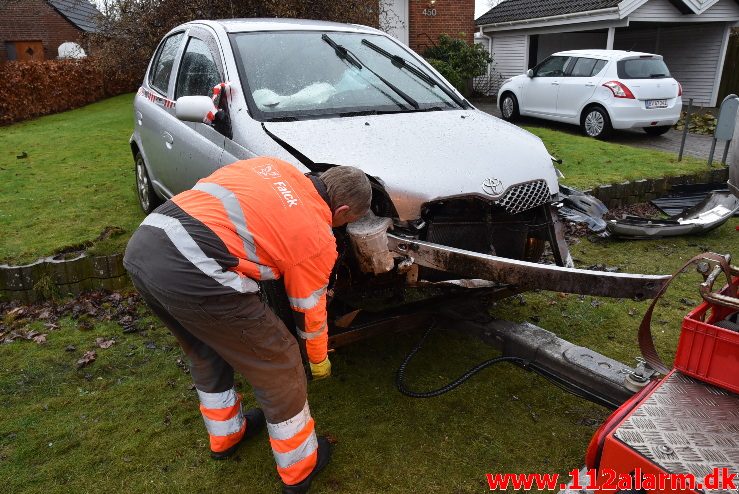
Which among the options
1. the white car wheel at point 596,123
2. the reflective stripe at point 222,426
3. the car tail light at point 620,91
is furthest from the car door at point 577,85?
the reflective stripe at point 222,426

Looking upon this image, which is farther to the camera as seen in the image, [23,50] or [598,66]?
[23,50]

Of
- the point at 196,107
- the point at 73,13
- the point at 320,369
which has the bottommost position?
the point at 320,369

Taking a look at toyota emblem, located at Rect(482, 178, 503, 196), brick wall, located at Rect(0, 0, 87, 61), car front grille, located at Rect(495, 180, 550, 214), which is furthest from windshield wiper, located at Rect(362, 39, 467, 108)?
brick wall, located at Rect(0, 0, 87, 61)

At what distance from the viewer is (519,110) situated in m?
13.2

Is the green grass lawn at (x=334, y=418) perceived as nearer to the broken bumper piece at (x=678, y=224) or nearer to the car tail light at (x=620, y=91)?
the broken bumper piece at (x=678, y=224)

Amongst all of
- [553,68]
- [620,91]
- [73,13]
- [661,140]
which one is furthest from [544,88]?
[73,13]

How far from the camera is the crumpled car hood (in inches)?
112

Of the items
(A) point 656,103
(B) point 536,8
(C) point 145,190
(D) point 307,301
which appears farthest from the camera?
(B) point 536,8

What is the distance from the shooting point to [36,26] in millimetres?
27250

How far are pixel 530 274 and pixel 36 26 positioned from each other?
31.9 metres

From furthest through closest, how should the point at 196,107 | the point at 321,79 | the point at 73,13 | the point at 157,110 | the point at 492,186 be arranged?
the point at 73,13 < the point at 157,110 < the point at 321,79 < the point at 196,107 < the point at 492,186

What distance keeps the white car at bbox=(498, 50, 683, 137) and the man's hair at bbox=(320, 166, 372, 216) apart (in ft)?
32.5

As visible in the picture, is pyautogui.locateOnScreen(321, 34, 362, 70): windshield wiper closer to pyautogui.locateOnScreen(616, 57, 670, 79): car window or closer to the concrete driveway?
the concrete driveway

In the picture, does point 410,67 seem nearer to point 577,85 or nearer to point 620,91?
point 620,91
